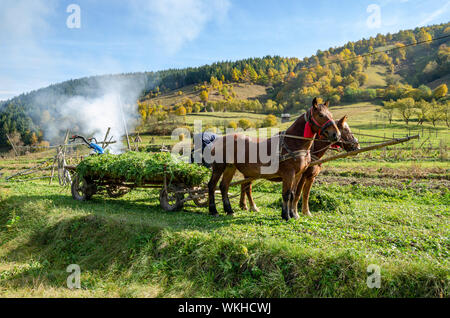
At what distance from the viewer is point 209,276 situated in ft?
15.7

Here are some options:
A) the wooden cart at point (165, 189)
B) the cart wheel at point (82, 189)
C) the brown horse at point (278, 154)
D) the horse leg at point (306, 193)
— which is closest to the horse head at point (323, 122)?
the brown horse at point (278, 154)

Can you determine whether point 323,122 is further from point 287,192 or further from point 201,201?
point 201,201

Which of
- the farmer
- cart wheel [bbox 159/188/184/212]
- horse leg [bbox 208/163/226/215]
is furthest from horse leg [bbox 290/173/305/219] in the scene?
cart wheel [bbox 159/188/184/212]

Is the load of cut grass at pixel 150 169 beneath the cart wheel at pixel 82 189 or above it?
above

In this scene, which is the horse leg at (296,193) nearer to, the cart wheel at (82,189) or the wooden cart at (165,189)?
the wooden cart at (165,189)

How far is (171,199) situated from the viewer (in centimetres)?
827

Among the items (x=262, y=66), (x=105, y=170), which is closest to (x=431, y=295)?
(x=105, y=170)

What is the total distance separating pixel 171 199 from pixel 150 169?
1.16 meters

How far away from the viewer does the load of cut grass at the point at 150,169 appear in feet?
25.3

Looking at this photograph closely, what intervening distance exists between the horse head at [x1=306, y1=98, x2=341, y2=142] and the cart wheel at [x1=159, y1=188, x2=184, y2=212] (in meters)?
4.20

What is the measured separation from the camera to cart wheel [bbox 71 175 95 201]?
31.4 ft

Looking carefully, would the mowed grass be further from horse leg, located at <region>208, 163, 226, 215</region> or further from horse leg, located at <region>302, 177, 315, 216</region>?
horse leg, located at <region>302, 177, 315, 216</region>

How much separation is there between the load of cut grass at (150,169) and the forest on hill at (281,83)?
115 ft

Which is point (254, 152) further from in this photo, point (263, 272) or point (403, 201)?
point (403, 201)
